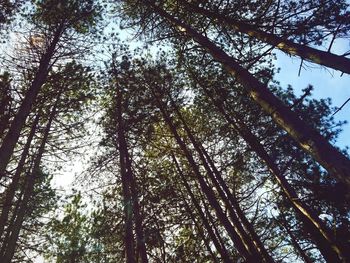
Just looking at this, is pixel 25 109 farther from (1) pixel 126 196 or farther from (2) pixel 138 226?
(2) pixel 138 226

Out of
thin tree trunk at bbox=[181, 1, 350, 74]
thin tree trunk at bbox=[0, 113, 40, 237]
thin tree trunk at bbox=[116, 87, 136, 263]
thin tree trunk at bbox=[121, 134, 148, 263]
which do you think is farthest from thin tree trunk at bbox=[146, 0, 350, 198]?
thin tree trunk at bbox=[0, 113, 40, 237]

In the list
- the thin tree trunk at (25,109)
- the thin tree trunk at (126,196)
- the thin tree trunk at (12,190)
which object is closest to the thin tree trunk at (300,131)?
the thin tree trunk at (25,109)

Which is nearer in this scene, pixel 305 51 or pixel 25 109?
pixel 305 51

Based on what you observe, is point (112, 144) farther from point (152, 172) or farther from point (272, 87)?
point (272, 87)

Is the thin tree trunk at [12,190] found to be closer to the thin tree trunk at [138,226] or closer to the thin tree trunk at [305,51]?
the thin tree trunk at [138,226]

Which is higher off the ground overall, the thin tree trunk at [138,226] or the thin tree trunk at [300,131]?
the thin tree trunk at [138,226]

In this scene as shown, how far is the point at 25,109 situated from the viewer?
7488mm

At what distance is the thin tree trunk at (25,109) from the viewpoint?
6586mm

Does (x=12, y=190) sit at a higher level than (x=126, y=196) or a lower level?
higher

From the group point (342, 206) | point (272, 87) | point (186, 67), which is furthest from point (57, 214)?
point (342, 206)

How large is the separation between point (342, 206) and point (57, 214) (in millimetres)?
10067

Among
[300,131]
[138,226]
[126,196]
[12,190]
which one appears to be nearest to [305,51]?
[300,131]

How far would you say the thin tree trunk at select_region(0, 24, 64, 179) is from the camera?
6.59m

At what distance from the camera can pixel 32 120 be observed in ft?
36.2
